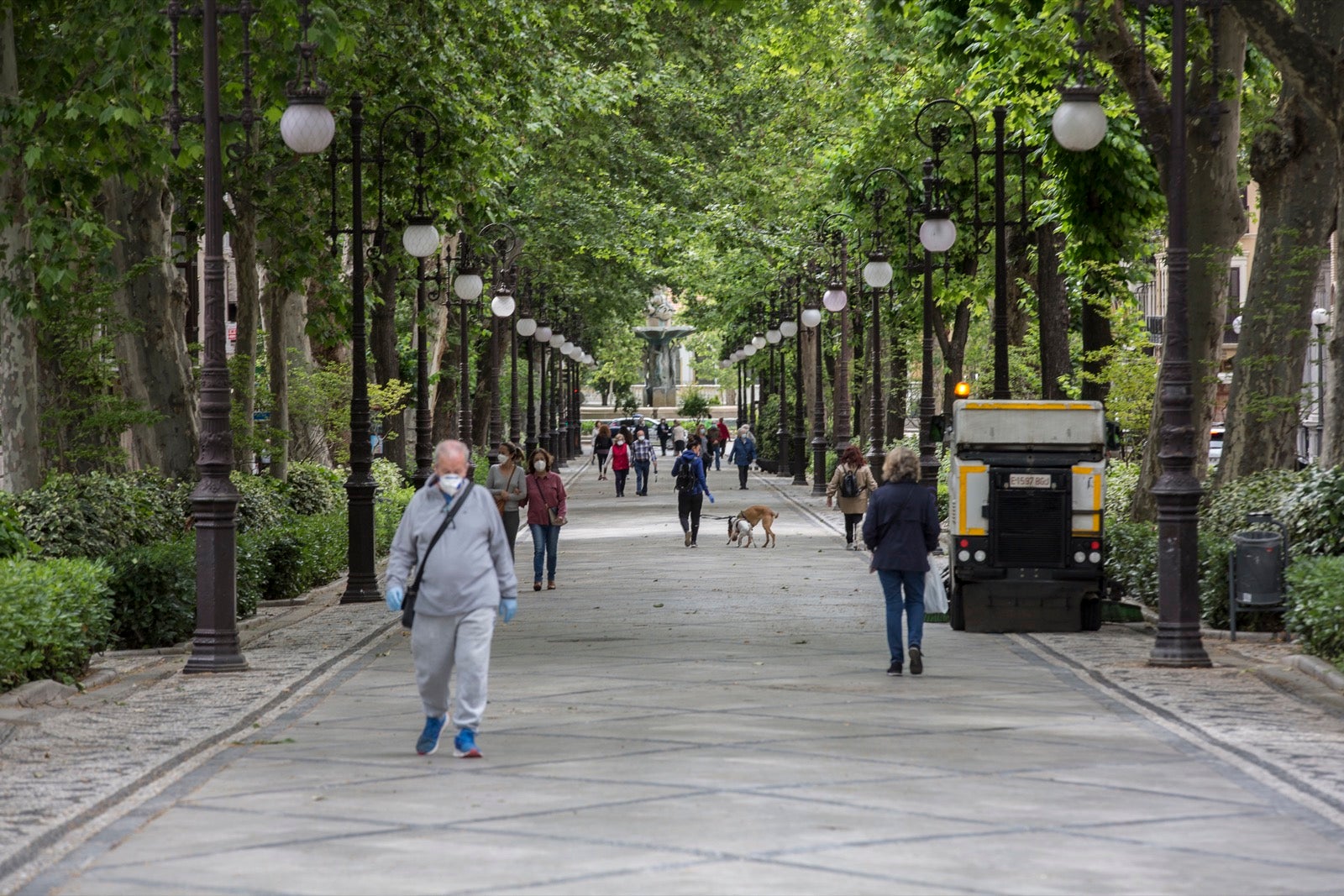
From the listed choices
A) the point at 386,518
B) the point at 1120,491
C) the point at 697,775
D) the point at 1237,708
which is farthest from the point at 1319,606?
the point at 386,518

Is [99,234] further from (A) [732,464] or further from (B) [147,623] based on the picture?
(A) [732,464]

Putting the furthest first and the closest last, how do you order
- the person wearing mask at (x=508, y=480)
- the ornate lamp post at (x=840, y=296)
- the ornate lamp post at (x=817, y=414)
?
the ornate lamp post at (x=817, y=414) < the ornate lamp post at (x=840, y=296) < the person wearing mask at (x=508, y=480)

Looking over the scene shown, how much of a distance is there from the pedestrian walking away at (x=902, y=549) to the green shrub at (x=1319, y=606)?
2807mm

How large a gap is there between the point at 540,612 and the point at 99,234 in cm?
577

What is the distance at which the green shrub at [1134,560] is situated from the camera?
20.5 m

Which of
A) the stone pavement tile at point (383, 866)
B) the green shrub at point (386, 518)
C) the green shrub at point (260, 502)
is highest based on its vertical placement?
the green shrub at point (260, 502)

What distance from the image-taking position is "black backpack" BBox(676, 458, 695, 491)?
3234 cm

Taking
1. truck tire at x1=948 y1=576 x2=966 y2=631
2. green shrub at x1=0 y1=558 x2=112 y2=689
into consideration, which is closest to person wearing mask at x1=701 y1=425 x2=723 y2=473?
truck tire at x1=948 y1=576 x2=966 y2=631

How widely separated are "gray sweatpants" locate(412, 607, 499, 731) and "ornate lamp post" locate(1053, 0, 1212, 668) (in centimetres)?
658

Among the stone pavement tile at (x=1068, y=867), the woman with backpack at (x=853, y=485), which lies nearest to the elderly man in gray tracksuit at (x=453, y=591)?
the stone pavement tile at (x=1068, y=867)

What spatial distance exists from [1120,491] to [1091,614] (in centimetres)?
793

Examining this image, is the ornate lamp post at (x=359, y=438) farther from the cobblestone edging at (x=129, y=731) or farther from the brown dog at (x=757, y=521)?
the brown dog at (x=757, y=521)

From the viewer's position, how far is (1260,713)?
42.4 ft

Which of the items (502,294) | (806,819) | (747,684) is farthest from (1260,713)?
(502,294)
